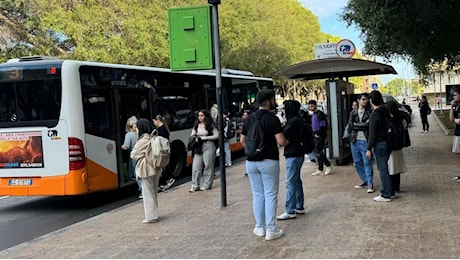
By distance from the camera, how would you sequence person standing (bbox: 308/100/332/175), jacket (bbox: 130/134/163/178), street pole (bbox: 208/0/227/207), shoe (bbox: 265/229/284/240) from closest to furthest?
shoe (bbox: 265/229/284/240) → jacket (bbox: 130/134/163/178) → street pole (bbox: 208/0/227/207) → person standing (bbox: 308/100/332/175)

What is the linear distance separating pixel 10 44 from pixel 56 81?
20554mm

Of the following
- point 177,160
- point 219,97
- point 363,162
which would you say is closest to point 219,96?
point 219,97

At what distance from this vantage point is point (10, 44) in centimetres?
2714

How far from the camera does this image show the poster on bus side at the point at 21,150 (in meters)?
8.96

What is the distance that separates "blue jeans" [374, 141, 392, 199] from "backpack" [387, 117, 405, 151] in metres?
0.15

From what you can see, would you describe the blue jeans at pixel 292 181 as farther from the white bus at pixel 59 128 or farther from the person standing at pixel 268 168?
the white bus at pixel 59 128

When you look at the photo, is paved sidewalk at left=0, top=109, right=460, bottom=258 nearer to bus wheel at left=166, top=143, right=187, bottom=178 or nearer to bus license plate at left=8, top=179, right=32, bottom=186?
bus license plate at left=8, top=179, right=32, bottom=186

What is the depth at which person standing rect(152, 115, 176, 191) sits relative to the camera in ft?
31.4

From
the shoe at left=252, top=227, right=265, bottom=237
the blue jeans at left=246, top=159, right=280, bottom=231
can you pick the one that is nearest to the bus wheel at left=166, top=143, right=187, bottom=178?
the shoe at left=252, top=227, right=265, bottom=237

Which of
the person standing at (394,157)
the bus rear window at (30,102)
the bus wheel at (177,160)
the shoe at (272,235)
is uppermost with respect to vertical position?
the bus rear window at (30,102)

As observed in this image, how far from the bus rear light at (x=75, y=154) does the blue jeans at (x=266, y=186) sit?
4.12 metres

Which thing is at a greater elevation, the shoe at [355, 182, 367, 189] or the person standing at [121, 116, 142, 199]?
the person standing at [121, 116, 142, 199]

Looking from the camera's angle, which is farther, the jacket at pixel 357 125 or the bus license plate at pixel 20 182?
the bus license plate at pixel 20 182

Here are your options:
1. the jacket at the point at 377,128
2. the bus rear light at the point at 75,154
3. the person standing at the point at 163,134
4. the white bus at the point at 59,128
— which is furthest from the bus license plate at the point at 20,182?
the jacket at the point at 377,128
